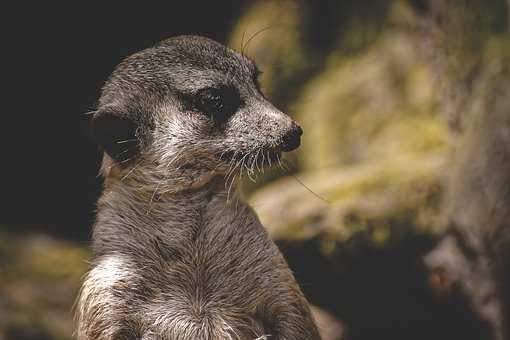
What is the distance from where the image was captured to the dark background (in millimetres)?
6770

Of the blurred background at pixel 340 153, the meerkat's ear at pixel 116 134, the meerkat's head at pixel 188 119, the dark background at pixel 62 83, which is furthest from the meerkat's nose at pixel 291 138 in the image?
the dark background at pixel 62 83

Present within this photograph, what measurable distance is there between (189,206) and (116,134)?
0.38 meters

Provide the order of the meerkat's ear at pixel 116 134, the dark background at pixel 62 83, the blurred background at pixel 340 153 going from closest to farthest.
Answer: the meerkat's ear at pixel 116 134 → the blurred background at pixel 340 153 → the dark background at pixel 62 83

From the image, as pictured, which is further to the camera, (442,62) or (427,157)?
(442,62)

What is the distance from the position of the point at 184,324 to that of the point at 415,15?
429cm

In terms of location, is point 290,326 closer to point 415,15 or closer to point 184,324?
point 184,324

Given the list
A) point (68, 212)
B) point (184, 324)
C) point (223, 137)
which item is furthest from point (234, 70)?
point (68, 212)

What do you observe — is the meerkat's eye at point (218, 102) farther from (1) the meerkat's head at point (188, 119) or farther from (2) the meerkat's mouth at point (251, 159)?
(2) the meerkat's mouth at point (251, 159)

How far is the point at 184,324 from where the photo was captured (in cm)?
275

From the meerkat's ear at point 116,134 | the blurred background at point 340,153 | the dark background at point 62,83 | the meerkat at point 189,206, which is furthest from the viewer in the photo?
the dark background at point 62,83

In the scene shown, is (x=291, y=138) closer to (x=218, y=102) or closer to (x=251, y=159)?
(x=251, y=159)

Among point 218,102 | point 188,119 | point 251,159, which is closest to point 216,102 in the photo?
point 218,102

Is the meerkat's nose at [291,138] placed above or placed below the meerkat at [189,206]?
above

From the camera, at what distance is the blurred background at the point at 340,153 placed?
4.64m
